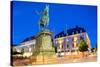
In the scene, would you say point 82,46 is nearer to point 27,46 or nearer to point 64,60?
point 64,60

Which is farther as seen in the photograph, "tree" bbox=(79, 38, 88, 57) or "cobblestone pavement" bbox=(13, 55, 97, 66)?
"tree" bbox=(79, 38, 88, 57)

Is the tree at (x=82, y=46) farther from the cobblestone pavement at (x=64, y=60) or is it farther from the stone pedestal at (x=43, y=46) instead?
the stone pedestal at (x=43, y=46)

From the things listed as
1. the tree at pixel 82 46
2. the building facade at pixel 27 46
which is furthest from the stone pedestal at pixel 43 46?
the tree at pixel 82 46

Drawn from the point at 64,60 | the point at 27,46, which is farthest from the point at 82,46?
the point at 27,46

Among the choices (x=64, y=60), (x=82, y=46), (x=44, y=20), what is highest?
(x=44, y=20)

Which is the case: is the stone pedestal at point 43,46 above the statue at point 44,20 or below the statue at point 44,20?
below

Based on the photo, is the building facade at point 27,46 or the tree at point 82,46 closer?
the building facade at point 27,46

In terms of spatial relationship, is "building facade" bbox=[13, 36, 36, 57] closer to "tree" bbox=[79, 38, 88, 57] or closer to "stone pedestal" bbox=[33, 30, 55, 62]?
"stone pedestal" bbox=[33, 30, 55, 62]

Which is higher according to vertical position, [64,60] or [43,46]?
[43,46]

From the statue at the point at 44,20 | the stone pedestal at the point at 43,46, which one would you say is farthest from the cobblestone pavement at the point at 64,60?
the statue at the point at 44,20

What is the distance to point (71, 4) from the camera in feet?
7.82

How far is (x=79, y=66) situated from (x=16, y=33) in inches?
31.4

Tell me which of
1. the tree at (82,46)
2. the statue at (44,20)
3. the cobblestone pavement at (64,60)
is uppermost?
the statue at (44,20)

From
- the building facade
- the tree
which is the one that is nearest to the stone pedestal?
the building facade
